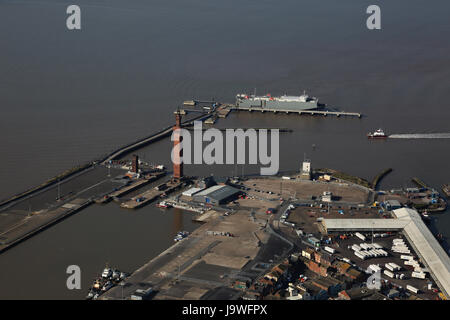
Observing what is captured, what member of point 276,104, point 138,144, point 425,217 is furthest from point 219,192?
point 276,104

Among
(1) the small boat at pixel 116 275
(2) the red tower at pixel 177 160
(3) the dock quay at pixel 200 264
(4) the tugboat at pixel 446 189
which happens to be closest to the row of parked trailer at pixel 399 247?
(3) the dock quay at pixel 200 264

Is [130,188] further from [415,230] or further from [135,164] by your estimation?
[415,230]

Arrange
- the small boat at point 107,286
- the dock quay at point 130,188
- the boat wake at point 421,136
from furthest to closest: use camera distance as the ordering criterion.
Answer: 1. the boat wake at point 421,136
2. the dock quay at point 130,188
3. the small boat at point 107,286

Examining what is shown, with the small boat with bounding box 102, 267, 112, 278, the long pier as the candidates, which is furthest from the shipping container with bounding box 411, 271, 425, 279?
the long pier

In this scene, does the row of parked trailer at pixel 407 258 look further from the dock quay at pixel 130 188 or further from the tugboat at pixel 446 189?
the dock quay at pixel 130 188

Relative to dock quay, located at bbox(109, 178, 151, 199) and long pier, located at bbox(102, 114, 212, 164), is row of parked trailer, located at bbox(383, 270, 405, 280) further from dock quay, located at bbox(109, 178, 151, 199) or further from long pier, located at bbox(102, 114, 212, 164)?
long pier, located at bbox(102, 114, 212, 164)

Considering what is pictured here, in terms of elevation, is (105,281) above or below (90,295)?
above

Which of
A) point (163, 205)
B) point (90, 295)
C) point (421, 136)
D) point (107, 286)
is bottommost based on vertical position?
point (90, 295)
